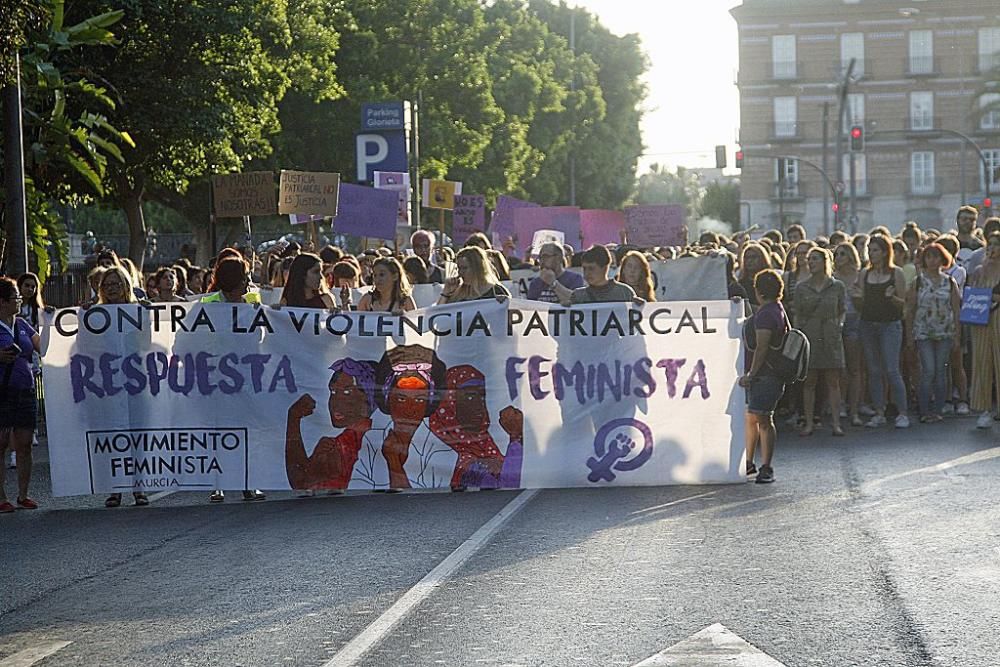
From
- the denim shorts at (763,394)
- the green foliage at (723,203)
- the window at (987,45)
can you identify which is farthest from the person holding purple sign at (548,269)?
the green foliage at (723,203)

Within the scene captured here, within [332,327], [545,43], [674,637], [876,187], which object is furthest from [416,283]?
[876,187]

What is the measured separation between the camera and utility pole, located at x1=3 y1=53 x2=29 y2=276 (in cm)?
1730

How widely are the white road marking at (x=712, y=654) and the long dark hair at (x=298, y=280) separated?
19.2 feet

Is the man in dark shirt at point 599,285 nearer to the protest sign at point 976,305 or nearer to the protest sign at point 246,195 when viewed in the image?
the protest sign at point 976,305

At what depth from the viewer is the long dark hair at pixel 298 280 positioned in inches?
484

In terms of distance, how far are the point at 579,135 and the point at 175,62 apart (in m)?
53.5

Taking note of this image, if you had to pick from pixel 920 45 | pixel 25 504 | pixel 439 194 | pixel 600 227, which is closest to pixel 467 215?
pixel 439 194

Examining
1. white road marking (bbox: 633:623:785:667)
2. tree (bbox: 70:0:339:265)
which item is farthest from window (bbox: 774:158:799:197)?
white road marking (bbox: 633:623:785:667)

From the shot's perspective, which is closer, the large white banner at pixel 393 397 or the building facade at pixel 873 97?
the large white banner at pixel 393 397

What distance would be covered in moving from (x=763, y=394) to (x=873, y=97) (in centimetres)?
7824

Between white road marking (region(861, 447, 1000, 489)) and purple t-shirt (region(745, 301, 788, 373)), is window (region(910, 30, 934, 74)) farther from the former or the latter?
purple t-shirt (region(745, 301, 788, 373))

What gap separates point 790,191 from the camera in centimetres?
8794

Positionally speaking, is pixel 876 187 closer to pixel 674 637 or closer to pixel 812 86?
pixel 812 86

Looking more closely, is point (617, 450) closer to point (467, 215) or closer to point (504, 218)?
point (504, 218)
